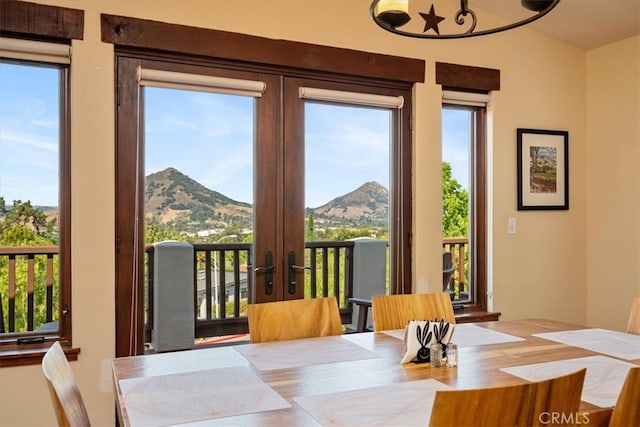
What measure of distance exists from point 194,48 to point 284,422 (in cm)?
222

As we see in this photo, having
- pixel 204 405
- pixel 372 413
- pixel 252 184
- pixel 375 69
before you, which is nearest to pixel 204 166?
pixel 252 184

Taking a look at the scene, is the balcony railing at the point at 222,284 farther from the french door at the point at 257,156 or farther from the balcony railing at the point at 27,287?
the balcony railing at the point at 27,287

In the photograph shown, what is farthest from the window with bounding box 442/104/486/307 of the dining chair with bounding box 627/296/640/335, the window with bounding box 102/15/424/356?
the dining chair with bounding box 627/296/640/335

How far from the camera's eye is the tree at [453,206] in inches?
144

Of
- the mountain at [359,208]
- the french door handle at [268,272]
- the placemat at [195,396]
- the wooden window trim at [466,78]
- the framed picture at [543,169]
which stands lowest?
the placemat at [195,396]

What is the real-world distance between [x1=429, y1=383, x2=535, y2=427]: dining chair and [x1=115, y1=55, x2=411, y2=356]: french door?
6.95ft

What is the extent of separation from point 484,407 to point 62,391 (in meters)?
1.02

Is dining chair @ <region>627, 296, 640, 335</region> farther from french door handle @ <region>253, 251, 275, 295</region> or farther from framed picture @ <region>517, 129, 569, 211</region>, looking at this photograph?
french door handle @ <region>253, 251, 275, 295</region>

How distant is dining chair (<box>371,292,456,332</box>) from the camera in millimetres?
2395

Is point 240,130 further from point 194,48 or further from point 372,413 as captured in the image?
point 372,413

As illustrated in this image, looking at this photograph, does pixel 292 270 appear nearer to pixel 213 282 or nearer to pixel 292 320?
pixel 213 282

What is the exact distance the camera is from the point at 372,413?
1.31m

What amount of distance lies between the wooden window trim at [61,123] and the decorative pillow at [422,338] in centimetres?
174

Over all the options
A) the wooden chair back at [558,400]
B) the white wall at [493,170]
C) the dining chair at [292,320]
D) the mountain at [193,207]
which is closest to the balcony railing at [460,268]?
the white wall at [493,170]
